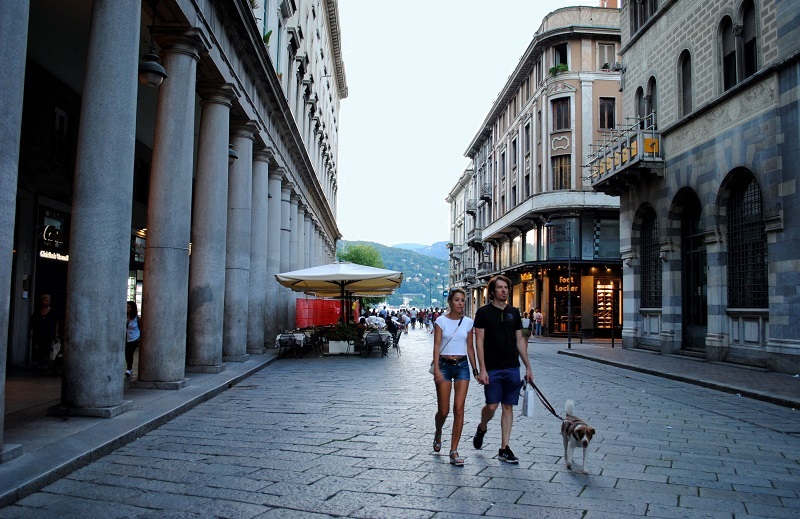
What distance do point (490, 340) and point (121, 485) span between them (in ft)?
11.6

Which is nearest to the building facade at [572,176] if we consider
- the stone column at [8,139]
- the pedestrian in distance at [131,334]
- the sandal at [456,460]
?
the pedestrian in distance at [131,334]

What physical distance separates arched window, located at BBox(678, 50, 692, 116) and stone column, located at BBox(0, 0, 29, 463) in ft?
63.1

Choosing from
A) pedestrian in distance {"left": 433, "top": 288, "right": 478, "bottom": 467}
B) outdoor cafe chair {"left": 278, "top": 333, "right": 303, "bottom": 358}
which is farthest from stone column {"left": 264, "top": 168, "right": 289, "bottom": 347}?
pedestrian in distance {"left": 433, "top": 288, "right": 478, "bottom": 467}

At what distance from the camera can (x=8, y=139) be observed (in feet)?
18.3

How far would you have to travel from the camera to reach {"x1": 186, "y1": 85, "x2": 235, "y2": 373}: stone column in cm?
1262

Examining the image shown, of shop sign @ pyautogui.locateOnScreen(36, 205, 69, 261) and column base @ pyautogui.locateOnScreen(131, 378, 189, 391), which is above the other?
shop sign @ pyautogui.locateOnScreen(36, 205, 69, 261)

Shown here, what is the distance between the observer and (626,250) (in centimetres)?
2464

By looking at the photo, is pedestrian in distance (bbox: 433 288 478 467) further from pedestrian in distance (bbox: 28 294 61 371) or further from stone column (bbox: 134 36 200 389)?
pedestrian in distance (bbox: 28 294 61 371)

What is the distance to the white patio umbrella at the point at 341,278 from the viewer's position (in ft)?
65.2

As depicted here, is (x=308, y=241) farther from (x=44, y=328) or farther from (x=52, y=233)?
(x=44, y=328)

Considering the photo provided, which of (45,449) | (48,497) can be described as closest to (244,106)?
(45,449)

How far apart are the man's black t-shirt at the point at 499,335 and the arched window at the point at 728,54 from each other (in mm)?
14875

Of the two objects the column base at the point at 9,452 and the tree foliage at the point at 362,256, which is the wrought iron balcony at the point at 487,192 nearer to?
the tree foliage at the point at 362,256

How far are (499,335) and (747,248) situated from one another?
13374 millimetres
